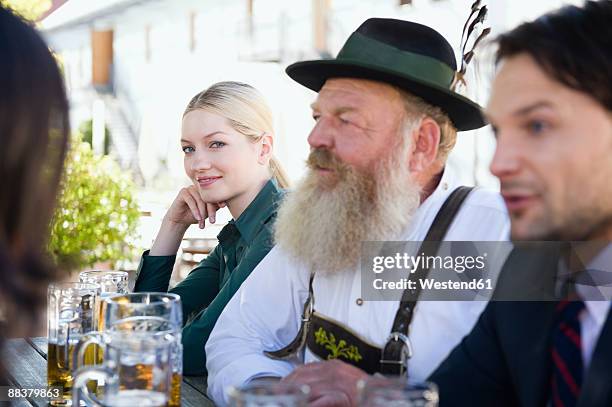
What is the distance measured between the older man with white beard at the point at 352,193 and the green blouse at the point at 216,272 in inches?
9.1

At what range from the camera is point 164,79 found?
21.0 meters

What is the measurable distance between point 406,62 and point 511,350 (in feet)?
3.16

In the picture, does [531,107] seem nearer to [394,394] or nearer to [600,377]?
[600,377]

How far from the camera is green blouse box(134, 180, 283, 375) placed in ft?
8.77

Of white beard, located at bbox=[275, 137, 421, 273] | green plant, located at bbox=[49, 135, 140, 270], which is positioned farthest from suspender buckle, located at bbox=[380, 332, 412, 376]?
green plant, located at bbox=[49, 135, 140, 270]

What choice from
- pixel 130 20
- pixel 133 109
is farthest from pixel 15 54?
pixel 133 109

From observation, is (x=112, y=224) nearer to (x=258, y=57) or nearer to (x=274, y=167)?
(x=274, y=167)

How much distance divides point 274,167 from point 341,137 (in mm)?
1170

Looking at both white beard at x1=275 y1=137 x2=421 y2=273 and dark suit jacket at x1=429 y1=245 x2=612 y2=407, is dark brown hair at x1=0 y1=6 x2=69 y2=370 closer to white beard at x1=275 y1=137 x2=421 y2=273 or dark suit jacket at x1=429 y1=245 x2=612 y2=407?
dark suit jacket at x1=429 y1=245 x2=612 y2=407

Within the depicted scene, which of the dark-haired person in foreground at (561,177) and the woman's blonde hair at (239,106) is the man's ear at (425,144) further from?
the woman's blonde hair at (239,106)

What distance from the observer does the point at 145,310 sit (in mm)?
1793

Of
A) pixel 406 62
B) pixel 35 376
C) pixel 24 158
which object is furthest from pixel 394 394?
pixel 35 376

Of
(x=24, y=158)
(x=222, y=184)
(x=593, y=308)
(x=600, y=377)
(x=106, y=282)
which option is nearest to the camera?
(x=24, y=158)

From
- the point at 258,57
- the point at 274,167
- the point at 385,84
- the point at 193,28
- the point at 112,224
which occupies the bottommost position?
the point at 112,224
